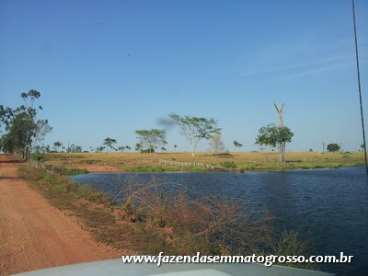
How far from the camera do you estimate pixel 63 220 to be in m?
14.0

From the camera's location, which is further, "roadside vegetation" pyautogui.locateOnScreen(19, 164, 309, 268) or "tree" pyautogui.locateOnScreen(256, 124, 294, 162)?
"tree" pyautogui.locateOnScreen(256, 124, 294, 162)

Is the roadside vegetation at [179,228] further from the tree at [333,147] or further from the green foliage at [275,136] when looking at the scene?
the tree at [333,147]

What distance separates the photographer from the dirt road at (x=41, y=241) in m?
8.88

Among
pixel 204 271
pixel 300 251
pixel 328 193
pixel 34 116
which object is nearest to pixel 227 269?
pixel 204 271

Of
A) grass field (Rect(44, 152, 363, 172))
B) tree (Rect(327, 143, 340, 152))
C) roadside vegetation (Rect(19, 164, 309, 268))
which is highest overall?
tree (Rect(327, 143, 340, 152))

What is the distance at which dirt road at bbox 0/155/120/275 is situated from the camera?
8883mm

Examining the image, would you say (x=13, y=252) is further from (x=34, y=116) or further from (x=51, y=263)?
(x=34, y=116)

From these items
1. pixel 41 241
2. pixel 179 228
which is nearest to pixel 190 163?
pixel 179 228

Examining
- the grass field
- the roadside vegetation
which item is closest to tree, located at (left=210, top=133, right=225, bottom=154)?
the grass field

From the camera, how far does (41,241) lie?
10820mm

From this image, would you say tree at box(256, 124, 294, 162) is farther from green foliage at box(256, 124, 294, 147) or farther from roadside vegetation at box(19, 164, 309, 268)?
roadside vegetation at box(19, 164, 309, 268)

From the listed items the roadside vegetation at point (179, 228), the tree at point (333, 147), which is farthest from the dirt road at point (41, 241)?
the tree at point (333, 147)

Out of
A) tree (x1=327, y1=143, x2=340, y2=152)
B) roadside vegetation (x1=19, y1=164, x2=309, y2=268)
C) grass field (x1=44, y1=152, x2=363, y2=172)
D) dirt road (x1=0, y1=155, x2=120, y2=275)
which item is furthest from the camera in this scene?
tree (x1=327, y1=143, x2=340, y2=152)

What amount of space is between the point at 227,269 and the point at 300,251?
6696 mm
